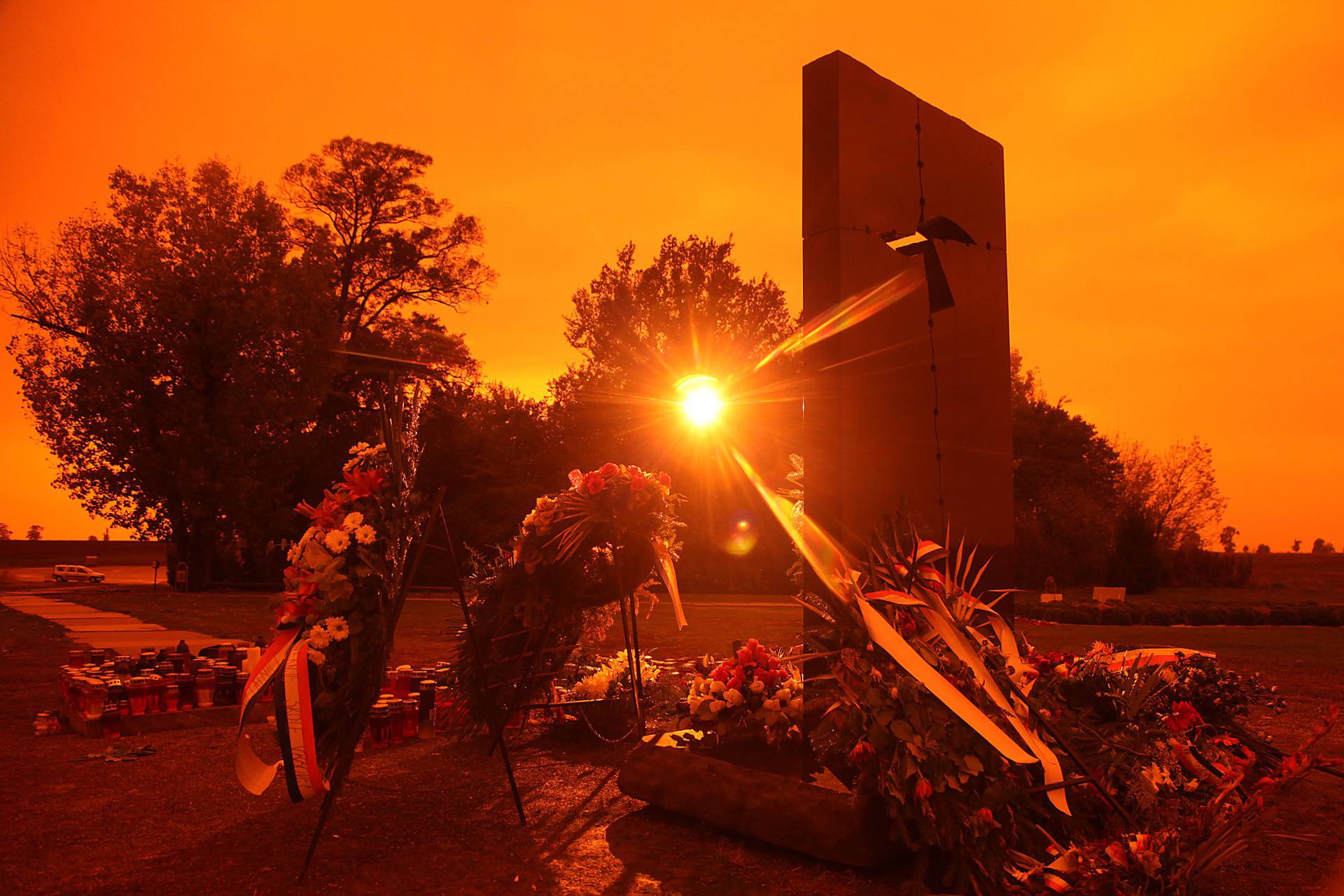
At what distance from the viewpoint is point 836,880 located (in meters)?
4.05

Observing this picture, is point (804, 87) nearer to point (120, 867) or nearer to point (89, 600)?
point (120, 867)

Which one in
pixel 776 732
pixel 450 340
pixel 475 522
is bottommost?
pixel 776 732

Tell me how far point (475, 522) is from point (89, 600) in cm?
1194

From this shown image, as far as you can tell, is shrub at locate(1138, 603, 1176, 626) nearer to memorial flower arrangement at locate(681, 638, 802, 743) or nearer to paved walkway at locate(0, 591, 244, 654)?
memorial flower arrangement at locate(681, 638, 802, 743)

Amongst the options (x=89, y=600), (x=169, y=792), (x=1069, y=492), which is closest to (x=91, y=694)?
(x=169, y=792)

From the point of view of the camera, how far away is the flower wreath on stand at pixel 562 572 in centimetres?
570

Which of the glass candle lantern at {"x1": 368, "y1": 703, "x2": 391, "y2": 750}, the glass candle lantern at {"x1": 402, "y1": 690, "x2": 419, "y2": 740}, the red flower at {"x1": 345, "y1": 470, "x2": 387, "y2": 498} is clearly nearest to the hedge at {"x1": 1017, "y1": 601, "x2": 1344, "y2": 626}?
the glass candle lantern at {"x1": 402, "y1": 690, "x2": 419, "y2": 740}

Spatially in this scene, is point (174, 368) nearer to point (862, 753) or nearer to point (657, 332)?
point (657, 332)

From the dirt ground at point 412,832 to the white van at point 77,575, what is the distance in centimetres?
3935

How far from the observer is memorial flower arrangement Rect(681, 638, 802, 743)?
17.0ft

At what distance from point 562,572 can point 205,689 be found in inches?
158

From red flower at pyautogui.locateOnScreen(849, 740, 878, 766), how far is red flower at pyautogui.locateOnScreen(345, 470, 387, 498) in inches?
105

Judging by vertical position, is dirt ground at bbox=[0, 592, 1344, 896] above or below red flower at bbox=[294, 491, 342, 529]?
below

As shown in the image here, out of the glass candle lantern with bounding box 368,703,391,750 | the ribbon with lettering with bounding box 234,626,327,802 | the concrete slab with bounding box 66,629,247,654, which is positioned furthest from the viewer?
the concrete slab with bounding box 66,629,247,654
